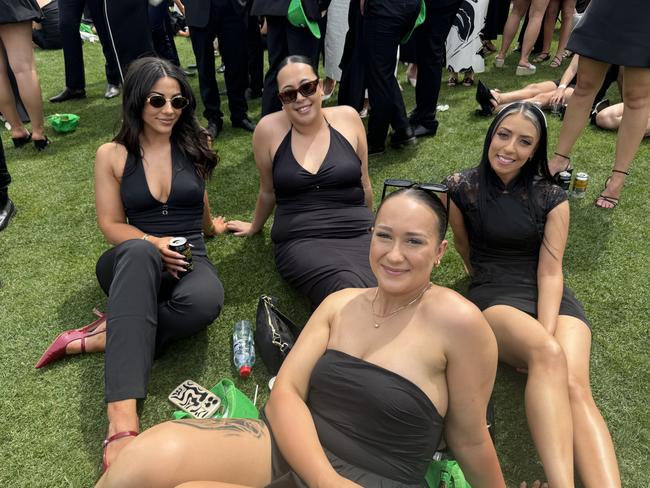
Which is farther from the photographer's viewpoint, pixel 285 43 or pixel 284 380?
pixel 285 43

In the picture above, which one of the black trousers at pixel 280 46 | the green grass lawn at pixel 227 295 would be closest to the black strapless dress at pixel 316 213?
A: the green grass lawn at pixel 227 295

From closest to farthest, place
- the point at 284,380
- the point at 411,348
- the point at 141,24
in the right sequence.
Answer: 1. the point at 411,348
2. the point at 284,380
3. the point at 141,24

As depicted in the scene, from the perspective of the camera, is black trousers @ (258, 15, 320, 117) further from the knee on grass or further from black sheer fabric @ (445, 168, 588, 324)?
the knee on grass

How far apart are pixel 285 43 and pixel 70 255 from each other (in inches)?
108

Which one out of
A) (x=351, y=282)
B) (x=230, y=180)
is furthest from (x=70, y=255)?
(x=351, y=282)

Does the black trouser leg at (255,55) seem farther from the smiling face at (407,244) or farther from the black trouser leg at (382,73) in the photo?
the smiling face at (407,244)

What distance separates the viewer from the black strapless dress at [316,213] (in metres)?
3.18

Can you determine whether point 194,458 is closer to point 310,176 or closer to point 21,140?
point 310,176

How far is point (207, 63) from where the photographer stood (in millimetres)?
5438

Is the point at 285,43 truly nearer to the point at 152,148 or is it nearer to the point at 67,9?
the point at 152,148

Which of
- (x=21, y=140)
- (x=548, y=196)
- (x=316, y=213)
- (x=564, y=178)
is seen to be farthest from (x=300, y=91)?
(x=21, y=140)

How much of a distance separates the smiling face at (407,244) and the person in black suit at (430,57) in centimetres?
381

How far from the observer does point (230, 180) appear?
493cm

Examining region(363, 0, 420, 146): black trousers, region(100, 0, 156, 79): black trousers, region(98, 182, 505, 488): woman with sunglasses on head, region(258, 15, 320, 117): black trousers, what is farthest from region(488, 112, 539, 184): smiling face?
region(100, 0, 156, 79): black trousers
